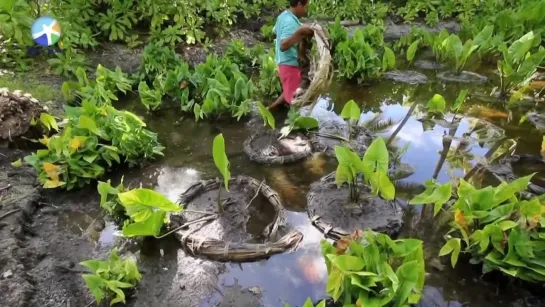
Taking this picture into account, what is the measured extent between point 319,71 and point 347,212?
146cm

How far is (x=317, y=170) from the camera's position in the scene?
4340mm

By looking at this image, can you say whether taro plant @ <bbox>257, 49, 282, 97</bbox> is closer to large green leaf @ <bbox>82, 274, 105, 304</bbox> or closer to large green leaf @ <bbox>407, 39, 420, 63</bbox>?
large green leaf @ <bbox>407, 39, 420, 63</bbox>

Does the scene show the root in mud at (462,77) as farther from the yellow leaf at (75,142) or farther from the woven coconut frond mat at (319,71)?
the yellow leaf at (75,142)

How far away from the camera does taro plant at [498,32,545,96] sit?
529 cm

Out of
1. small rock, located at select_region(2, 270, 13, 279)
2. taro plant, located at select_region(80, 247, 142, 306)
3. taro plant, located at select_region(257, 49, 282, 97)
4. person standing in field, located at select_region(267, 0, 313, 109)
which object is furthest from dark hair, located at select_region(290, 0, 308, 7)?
small rock, located at select_region(2, 270, 13, 279)

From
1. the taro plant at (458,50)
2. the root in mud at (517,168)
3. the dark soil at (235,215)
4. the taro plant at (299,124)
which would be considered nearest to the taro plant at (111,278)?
the dark soil at (235,215)

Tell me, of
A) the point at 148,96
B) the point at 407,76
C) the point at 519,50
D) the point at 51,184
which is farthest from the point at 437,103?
the point at 51,184

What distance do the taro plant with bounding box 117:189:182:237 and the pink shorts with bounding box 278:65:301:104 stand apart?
2330mm

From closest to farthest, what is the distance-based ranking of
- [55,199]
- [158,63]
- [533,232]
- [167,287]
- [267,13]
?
[533,232], [167,287], [55,199], [158,63], [267,13]

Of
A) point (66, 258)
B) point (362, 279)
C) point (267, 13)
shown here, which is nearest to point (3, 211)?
point (66, 258)

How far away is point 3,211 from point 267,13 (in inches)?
272

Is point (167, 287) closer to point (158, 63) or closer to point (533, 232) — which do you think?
point (533, 232)

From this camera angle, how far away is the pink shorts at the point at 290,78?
4949 millimetres

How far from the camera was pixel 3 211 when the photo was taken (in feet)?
11.3
